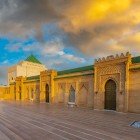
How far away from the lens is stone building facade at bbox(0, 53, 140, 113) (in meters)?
18.9

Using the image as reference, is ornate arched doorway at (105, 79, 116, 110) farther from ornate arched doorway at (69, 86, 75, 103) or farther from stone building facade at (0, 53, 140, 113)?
ornate arched doorway at (69, 86, 75, 103)

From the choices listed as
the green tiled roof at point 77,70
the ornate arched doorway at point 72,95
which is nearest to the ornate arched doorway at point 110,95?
Result: the green tiled roof at point 77,70

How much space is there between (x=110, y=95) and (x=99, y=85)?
1691mm

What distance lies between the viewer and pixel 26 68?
2140 inches

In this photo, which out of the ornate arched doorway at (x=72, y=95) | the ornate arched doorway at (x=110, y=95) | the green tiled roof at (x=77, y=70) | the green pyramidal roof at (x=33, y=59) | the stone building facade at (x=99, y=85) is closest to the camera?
the stone building facade at (x=99, y=85)

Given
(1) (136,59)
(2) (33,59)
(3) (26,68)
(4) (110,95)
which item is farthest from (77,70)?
(2) (33,59)

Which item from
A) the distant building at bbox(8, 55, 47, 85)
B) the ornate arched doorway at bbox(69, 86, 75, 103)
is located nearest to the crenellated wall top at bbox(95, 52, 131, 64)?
the ornate arched doorway at bbox(69, 86, 75, 103)

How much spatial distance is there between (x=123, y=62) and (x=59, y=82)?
12.6 m

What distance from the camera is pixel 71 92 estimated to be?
27.5m

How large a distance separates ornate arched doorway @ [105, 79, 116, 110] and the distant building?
1384 inches

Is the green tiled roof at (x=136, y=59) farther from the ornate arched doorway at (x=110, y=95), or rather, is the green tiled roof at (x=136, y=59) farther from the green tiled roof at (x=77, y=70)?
the green tiled roof at (x=77, y=70)

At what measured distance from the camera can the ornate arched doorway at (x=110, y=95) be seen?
20750mm

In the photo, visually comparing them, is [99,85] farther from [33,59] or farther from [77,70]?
[33,59]

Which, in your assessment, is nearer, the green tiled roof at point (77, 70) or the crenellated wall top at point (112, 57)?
the crenellated wall top at point (112, 57)
